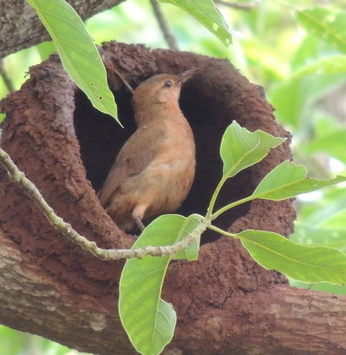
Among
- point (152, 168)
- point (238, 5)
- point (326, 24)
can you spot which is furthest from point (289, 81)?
point (152, 168)

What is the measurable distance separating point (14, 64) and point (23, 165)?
4076 millimetres

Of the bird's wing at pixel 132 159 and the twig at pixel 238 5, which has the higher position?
the twig at pixel 238 5

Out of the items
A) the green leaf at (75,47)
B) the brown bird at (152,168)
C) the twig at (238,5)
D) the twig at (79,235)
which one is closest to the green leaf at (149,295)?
the twig at (79,235)

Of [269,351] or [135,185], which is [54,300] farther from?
[135,185]

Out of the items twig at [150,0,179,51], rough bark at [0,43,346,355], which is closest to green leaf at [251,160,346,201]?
rough bark at [0,43,346,355]

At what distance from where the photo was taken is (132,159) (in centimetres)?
436

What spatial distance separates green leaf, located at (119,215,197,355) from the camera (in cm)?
277

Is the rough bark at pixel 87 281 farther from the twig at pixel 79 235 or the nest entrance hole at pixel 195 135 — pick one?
the nest entrance hole at pixel 195 135

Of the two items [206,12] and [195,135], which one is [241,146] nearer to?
[206,12]

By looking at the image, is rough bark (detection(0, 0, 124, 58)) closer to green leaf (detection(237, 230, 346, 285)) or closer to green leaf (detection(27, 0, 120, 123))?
green leaf (detection(27, 0, 120, 123))

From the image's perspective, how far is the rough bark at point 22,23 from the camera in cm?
332

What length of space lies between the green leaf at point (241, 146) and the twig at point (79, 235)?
0.79 feet

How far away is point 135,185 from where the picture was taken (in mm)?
4277

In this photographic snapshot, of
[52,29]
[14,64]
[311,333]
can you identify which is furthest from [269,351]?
[14,64]
